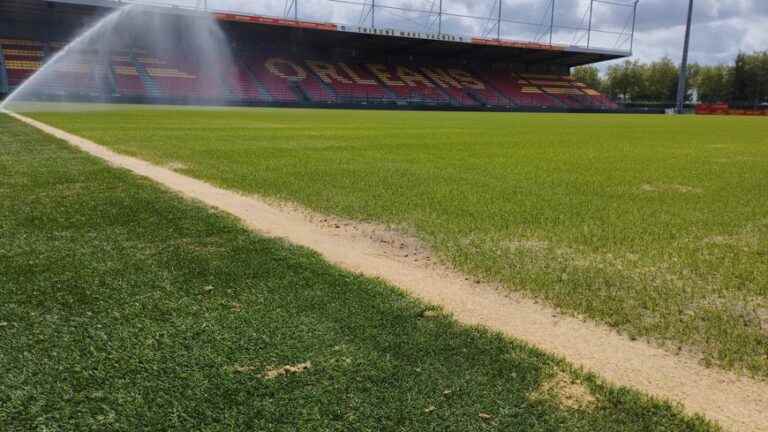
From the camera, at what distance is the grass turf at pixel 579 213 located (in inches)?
136

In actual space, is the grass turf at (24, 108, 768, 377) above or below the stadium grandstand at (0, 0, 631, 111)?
below

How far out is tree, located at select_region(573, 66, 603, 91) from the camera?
3926 inches

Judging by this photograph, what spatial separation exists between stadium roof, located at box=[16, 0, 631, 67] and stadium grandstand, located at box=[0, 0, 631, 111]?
0.34 feet

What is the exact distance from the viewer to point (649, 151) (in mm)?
14055

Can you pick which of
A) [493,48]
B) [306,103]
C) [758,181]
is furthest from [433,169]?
[493,48]

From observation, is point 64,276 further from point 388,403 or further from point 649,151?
point 649,151

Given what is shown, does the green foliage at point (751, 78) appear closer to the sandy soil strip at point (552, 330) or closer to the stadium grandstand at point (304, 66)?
the stadium grandstand at point (304, 66)

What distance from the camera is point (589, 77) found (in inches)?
3964

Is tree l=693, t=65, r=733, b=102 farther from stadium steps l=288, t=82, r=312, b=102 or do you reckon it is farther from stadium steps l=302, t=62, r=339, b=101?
stadium steps l=288, t=82, r=312, b=102

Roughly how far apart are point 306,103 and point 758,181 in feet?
140

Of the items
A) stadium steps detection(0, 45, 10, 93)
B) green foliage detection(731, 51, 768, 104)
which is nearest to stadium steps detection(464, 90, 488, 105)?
stadium steps detection(0, 45, 10, 93)

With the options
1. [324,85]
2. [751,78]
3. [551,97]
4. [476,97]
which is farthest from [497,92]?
[751,78]

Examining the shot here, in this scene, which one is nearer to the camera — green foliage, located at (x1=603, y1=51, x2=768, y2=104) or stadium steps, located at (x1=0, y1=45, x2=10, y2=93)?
stadium steps, located at (x1=0, y1=45, x2=10, y2=93)

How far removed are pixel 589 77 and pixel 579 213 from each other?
10319cm
